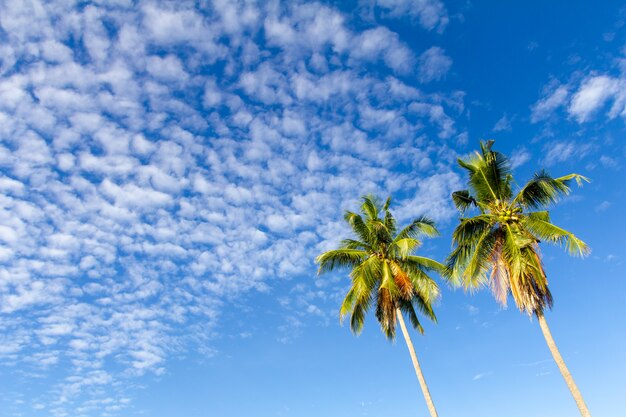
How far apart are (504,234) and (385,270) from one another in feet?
22.0

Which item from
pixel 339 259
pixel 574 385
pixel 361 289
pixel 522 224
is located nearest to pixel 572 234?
pixel 522 224

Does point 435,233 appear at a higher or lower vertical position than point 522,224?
higher

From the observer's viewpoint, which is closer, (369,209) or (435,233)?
(435,233)

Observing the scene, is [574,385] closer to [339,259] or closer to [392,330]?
[392,330]

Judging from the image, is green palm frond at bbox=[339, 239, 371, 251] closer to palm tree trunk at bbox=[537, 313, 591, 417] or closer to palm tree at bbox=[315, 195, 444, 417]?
palm tree at bbox=[315, 195, 444, 417]

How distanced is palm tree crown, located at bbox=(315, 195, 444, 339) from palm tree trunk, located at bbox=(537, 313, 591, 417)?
6635 millimetres

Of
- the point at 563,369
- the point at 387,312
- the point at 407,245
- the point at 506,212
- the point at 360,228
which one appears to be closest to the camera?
the point at 563,369

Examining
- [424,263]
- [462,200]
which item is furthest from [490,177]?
[424,263]

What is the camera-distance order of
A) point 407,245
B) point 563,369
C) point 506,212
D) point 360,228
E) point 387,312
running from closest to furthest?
point 563,369 < point 506,212 < point 407,245 < point 387,312 < point 360,228

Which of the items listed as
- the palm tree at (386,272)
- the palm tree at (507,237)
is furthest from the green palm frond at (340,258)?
the palm tree at (507,237)

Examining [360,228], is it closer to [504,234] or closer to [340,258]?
[340,258]

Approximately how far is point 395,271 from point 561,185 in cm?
956

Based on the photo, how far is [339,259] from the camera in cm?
2762

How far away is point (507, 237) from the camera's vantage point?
21234 mm
